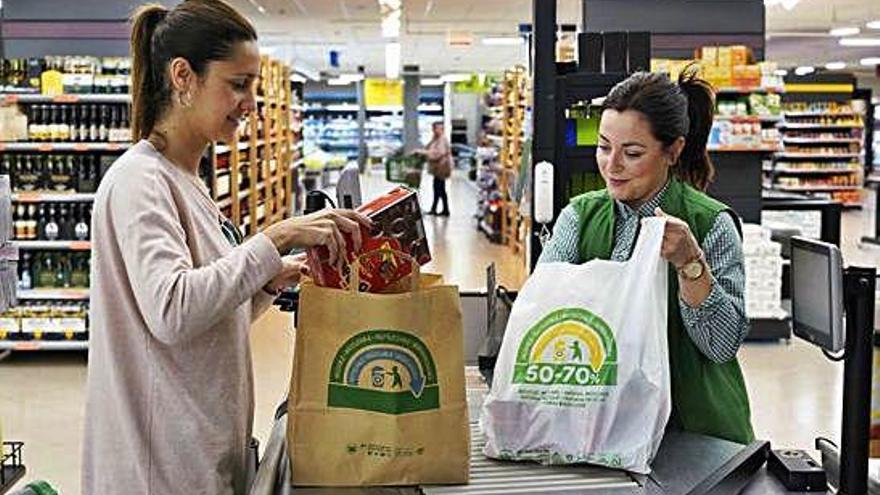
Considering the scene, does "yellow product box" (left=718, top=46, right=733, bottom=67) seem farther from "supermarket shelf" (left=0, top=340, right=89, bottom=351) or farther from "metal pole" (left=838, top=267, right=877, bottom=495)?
"metal pole" (left=838, top=267, right=877, bottom=495)

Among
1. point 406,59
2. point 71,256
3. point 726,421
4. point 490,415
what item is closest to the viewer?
point 490,415

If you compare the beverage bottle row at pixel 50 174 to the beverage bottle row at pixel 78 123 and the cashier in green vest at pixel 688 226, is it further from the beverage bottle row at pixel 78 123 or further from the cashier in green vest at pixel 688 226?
the cashier in green vest at pixel 688 226

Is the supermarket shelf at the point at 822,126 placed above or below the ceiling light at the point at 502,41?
below

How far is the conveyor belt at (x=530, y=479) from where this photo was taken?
1775 millimetres

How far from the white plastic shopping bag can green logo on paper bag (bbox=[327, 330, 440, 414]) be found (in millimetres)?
186

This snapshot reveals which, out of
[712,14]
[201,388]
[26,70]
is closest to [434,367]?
[201,388]

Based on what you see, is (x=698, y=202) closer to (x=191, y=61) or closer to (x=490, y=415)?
(x=490, y=415)

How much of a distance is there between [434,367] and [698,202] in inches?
31.6

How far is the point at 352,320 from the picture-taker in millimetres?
1755

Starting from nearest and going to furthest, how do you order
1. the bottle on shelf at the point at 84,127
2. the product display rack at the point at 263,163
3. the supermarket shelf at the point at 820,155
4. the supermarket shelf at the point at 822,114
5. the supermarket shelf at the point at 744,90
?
the bottle on shelf at the point at 84,127 < the supermarket shelf at the point at 744,90 < the product display rack at the point at 263,163 < the supermarket shelf at the point at 820,155 < the supermarket shelf at the point at 822,114

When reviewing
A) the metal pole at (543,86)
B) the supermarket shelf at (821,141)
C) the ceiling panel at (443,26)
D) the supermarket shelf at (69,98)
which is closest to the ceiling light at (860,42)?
the ceiling panel at (443,26)

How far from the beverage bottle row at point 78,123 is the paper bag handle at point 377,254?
248 inches

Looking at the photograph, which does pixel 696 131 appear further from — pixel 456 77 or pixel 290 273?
pixel 456 77

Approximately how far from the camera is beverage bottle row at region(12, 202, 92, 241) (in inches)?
308
